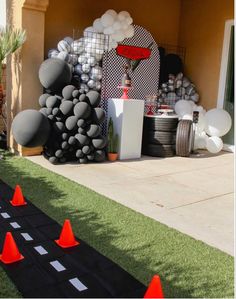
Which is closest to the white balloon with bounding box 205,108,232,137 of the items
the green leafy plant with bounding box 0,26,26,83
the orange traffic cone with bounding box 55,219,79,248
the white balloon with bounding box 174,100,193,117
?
the white balloon with bounding box 174,100,193,117

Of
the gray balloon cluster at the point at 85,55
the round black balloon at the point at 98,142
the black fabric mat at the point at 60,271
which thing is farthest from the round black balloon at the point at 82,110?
the black fabric mat at the point at 60,271

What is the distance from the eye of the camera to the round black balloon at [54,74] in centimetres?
595

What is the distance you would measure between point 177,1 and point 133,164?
5064 mm

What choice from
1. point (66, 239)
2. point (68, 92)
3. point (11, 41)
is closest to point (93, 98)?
point (68, 92)

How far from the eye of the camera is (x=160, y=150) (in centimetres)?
720

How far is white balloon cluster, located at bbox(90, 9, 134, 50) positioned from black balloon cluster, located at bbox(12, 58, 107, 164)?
117cm

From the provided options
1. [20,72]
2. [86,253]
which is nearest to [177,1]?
[20,72]

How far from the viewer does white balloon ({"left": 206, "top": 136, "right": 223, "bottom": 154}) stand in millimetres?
7551

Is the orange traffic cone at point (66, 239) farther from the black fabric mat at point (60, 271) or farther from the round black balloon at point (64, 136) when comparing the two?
the round black balloon at point (64, 136)

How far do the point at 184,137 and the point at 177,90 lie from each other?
77.2 inches

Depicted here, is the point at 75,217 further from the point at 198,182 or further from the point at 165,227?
the point at 198,182

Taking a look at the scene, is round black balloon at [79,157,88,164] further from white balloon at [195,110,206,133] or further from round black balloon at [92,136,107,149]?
white balloon at [195,110,206,133]

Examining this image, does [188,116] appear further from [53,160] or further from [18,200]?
[18,200]

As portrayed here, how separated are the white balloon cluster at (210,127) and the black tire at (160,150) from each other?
0.88 m
